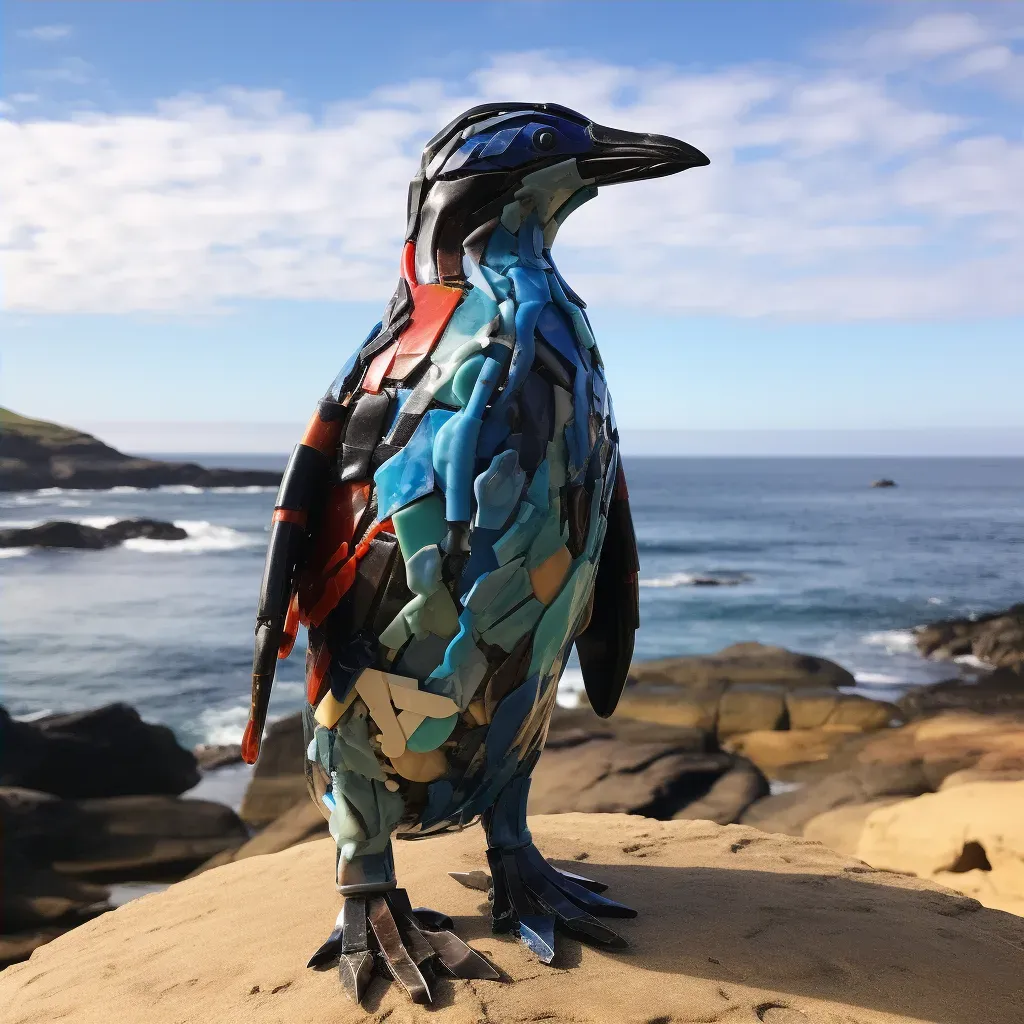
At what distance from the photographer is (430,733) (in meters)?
3.04

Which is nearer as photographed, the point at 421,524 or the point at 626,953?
the point at 421,524

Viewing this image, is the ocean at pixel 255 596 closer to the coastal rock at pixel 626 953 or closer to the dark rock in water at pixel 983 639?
the dark rock in water at pixel 983 639

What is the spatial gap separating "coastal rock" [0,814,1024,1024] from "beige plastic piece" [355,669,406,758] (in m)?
0.75

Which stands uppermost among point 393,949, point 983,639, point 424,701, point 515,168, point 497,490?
point 515,168

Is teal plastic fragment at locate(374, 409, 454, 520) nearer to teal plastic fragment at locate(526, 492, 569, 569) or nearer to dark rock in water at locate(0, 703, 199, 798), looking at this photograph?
teal plastic fragment at locate(526, 492, 569, 569)

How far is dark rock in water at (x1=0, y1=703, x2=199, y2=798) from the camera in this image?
9.25 metres

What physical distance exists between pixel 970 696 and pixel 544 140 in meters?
12.0

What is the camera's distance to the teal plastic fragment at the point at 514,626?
302 cm

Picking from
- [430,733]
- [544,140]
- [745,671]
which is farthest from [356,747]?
[745,671]

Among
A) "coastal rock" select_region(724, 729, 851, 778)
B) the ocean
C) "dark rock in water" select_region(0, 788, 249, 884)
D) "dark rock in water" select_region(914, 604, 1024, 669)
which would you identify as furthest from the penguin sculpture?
"dark rock in water" select_region(914, 604, 1024, 669)

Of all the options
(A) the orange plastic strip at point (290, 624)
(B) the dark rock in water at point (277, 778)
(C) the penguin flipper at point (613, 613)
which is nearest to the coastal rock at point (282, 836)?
(B) the dark rock in water at point (277, 778)

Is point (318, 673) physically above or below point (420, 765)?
above

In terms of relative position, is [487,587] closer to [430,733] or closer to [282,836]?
[430,733]

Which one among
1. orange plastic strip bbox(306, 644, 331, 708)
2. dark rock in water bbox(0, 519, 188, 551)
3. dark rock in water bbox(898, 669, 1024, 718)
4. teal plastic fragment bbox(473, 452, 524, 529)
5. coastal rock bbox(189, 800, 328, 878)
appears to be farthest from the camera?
dark rock in water bbox(0, 519, 188, 551)
